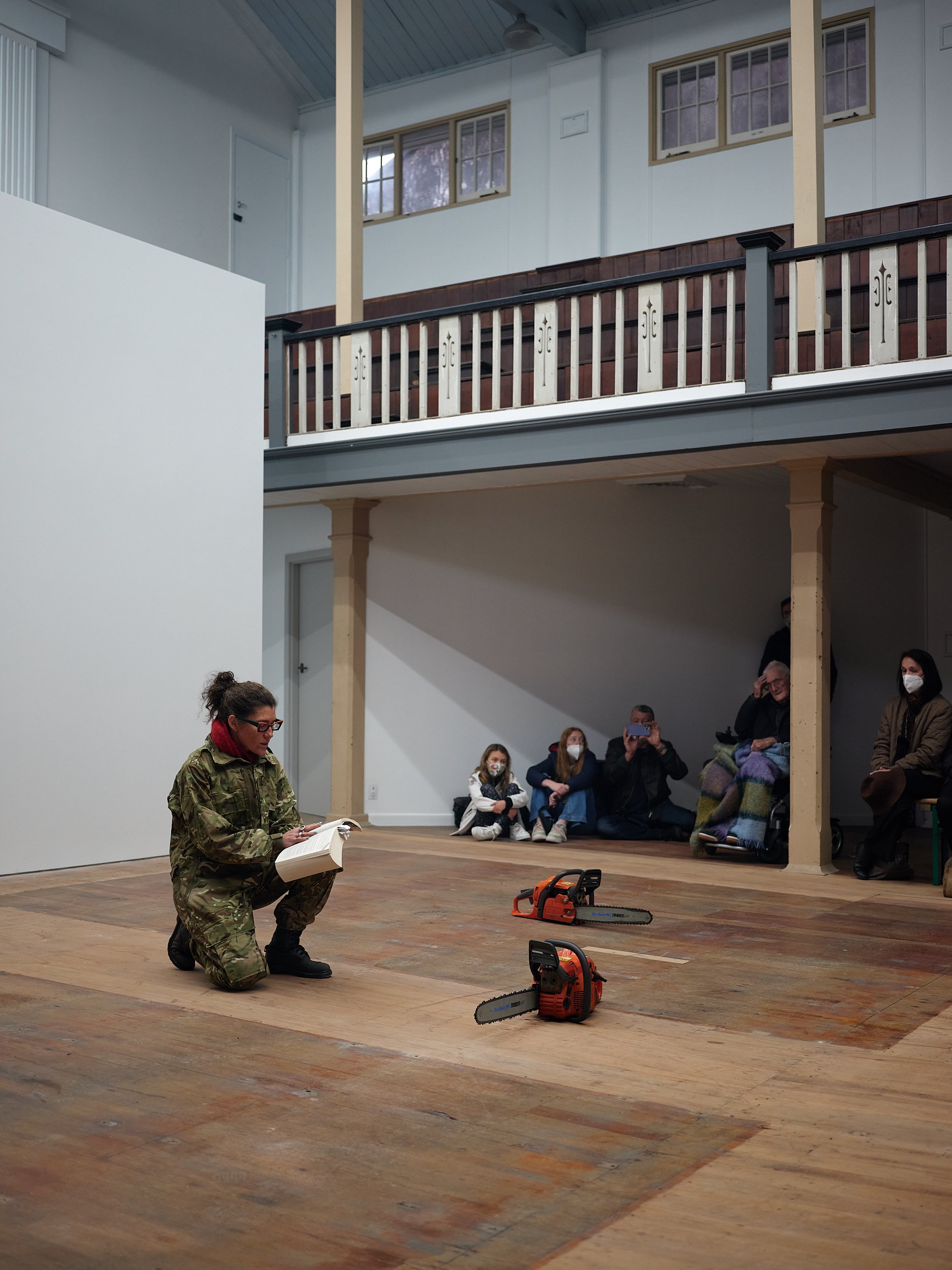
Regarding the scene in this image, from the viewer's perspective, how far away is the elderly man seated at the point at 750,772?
7.88 metres

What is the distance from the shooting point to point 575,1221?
245 cm

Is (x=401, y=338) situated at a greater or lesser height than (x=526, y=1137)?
greater

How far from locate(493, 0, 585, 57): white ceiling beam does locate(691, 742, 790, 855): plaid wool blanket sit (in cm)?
624

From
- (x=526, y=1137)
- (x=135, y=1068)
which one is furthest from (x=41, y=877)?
(x=526, y=1137)

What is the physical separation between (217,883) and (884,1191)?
97.4 inches

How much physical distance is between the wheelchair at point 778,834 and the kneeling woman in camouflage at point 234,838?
406cm

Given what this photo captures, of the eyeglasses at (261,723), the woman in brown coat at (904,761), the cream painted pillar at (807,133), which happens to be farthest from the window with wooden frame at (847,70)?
the eyeglasses at (261,723)

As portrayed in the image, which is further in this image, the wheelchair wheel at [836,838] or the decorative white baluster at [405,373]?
the decorative white baluster at [405,373]

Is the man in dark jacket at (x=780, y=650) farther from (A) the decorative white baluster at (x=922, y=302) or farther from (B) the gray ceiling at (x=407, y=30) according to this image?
(B) the gray ceiling at (x=407, y=30)

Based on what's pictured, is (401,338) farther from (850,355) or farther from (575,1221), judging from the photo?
(575,1221)

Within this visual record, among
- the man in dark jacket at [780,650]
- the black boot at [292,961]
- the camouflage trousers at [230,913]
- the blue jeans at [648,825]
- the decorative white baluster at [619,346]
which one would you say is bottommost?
the blue jeans at [648,825]

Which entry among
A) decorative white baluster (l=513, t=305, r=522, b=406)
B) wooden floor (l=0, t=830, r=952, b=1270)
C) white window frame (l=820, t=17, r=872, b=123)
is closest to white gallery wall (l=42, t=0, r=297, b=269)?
decorative white baluster (l=513, t=305, r=522, b=406)

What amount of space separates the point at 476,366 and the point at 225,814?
442 centimetres

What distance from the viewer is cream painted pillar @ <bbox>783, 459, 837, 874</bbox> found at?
7473mm
